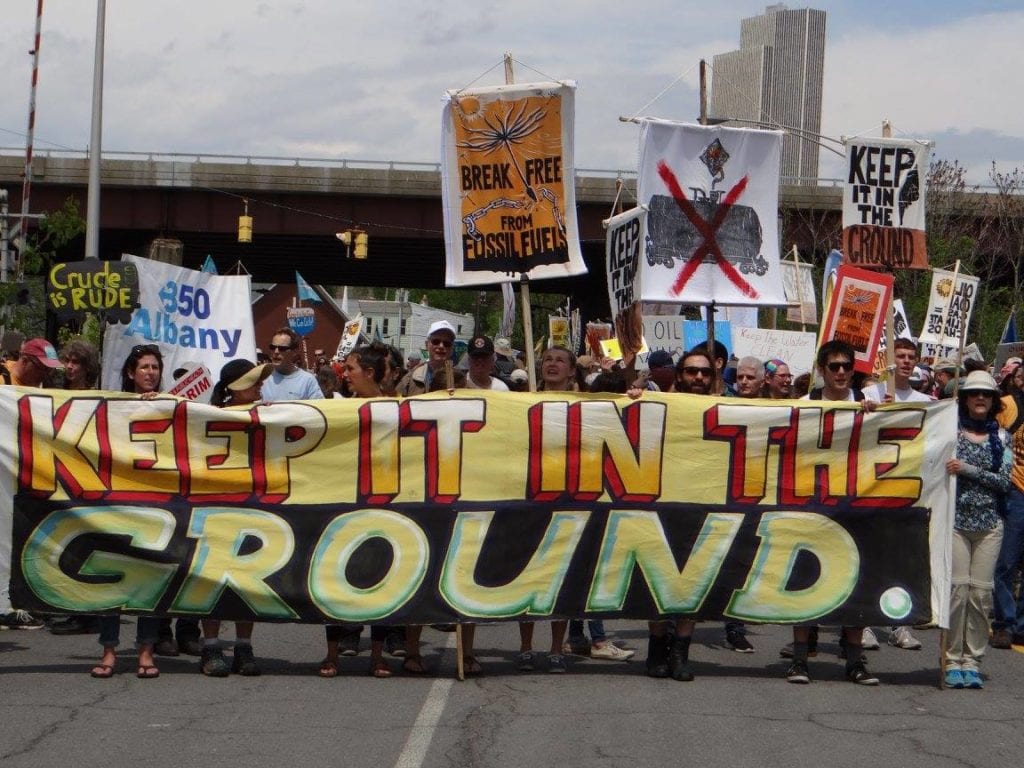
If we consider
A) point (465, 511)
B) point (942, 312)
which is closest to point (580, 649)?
point (465, 511)

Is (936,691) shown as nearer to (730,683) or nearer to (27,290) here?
(730,683)

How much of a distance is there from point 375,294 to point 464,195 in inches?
6578

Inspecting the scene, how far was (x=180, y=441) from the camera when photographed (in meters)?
9.13

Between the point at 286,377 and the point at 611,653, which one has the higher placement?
the point at 286,377

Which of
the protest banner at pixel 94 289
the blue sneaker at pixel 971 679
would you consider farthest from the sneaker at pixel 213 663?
the protest banner at pixel 94 289

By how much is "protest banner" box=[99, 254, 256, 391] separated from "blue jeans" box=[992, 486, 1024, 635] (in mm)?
7119

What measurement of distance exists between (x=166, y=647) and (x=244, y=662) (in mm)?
1033

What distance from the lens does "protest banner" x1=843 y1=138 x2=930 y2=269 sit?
11.9 metres

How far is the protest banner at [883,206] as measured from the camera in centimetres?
1193

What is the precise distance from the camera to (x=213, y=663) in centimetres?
890

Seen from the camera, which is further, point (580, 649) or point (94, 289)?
point (94, 289)

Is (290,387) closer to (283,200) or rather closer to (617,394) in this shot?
(617,394)

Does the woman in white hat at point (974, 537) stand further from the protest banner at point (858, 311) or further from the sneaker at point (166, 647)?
the sneaker at point (166, 647)

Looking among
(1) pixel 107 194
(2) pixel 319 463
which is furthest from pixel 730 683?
(1) pixel 107 194
